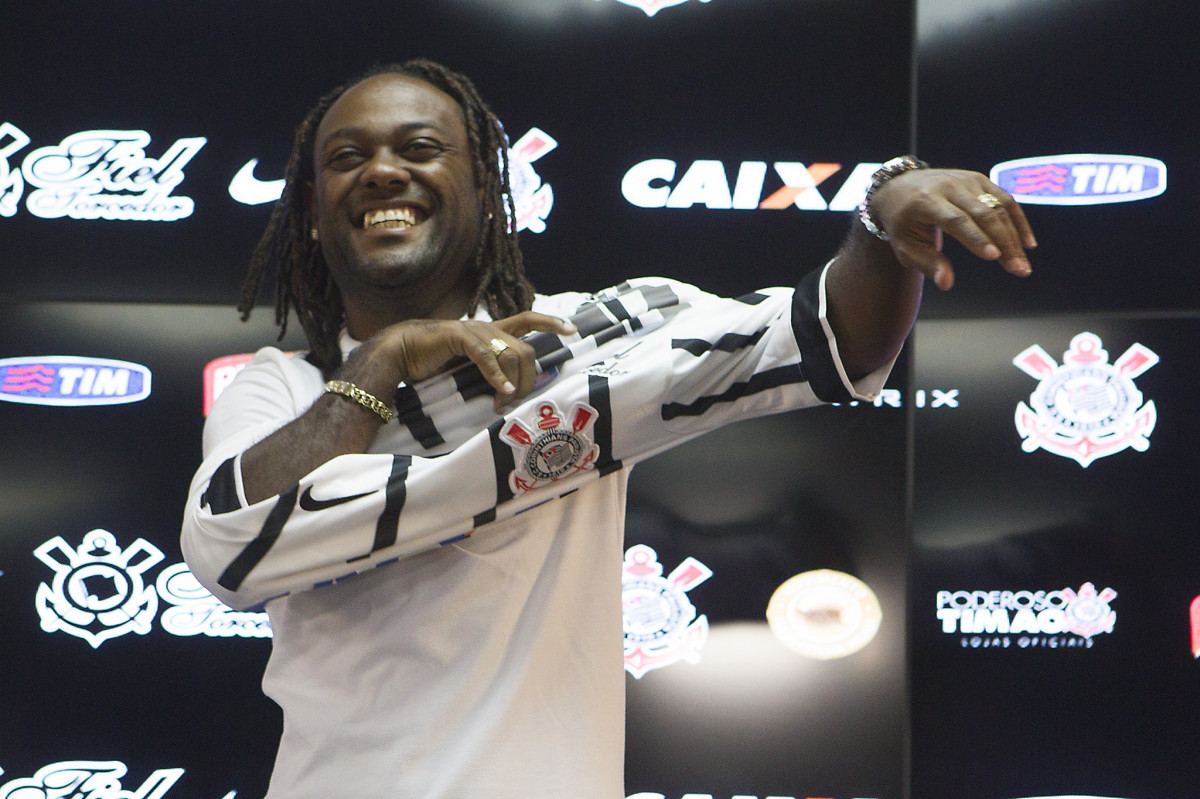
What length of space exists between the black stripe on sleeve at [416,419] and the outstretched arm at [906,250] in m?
0.36

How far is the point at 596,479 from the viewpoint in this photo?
0.99m

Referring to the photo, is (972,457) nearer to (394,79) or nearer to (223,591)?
(394,79)

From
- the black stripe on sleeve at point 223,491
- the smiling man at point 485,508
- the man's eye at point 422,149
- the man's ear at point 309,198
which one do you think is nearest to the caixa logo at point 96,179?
the man's ear at point 309,198

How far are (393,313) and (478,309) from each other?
0.31ft

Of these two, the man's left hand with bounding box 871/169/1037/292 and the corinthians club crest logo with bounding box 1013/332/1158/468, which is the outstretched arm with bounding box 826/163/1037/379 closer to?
the man's left hand with bounding box 871/169/1037/292

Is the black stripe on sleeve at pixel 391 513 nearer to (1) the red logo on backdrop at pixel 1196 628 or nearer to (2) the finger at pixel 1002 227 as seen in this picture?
(2) the finger at pixel 1002 227

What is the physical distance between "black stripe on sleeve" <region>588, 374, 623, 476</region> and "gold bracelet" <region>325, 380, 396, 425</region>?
0.18m

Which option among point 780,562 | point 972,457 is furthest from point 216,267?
point 972,457

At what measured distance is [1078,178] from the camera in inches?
76.5

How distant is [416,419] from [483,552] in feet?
0.44

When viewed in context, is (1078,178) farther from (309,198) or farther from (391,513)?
(391,513)

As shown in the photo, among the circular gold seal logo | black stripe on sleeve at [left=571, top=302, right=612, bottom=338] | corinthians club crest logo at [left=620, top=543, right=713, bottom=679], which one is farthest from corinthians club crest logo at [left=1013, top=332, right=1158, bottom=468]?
black stripe on sleeve at [left=571, top=302, right=612, bottom=338]

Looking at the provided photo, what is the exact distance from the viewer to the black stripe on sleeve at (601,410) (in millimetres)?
948

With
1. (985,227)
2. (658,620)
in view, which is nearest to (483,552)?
(985,227)
